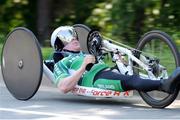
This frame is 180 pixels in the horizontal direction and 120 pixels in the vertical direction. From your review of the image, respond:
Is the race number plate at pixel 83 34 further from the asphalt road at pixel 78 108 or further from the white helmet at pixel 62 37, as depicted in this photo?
the asphalt road at pixel 78 108

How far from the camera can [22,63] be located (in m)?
8.38

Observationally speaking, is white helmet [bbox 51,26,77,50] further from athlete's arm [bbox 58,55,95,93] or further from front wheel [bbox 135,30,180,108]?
Answer: front wheel [bbox 135,30,180,108]

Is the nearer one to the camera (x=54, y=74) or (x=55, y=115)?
(x=55, y=115)

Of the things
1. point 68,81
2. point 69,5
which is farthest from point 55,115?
point 69,5

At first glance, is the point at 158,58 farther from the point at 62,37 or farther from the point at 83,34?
the point at 83,34

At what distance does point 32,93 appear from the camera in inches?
321

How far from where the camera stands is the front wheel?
25.0 feet

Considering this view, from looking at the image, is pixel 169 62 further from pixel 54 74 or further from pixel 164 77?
pixel 54 74

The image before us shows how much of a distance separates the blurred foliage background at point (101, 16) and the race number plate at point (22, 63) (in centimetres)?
398

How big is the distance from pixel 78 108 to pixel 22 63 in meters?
1.10

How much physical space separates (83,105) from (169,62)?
113 centimetres

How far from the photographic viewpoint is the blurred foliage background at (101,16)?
13.5 meters

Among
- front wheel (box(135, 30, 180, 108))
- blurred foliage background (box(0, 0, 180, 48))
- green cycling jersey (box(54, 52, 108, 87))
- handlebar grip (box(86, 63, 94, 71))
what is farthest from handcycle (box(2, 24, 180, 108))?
blurred foliage background (box(0, 0, 180, 48))

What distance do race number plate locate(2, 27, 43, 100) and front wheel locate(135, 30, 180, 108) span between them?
123 centimetres
